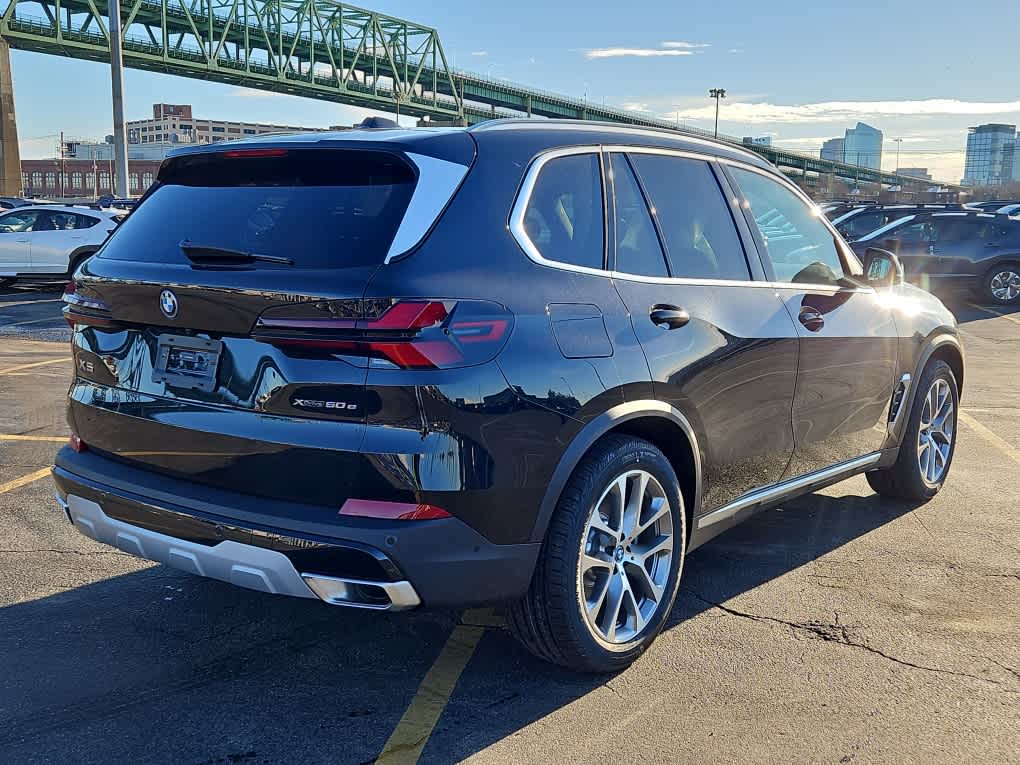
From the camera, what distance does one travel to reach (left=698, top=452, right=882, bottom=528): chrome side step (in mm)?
3908

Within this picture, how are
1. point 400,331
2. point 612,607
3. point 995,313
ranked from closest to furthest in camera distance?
point 400,331, point 612,607, point 995,313

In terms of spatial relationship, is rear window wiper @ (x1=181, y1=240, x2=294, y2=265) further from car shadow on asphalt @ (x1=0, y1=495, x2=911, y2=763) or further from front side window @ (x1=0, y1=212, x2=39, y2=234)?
front side window @ (x1=0, y1=212, x2=39, y2=234)

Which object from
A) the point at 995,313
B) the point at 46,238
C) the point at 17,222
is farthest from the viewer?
the point at 46,238

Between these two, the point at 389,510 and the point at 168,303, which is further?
the point at 168,303

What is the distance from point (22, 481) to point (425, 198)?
3.78 metres

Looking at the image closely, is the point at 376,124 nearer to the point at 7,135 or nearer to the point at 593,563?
the point at 593,563

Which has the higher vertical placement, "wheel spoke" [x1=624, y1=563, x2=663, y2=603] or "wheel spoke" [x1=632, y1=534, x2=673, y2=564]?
"wheel spoke" [x1=632, y1=534, x2=673, y2=564]

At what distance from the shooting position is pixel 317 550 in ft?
9.18

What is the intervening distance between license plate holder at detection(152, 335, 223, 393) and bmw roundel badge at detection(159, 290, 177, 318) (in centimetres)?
7

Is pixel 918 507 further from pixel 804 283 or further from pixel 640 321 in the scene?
pixel 640 321

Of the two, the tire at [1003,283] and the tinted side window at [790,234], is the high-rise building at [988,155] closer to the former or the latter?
the tire at [1003,283]

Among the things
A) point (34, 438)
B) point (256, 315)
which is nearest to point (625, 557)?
point (256, 315)

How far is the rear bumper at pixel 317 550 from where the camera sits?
279 centimetres

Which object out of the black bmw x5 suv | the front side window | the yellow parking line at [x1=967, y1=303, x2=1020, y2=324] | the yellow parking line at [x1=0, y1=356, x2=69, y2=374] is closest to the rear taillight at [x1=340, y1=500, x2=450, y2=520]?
the black bmw x5 suv
